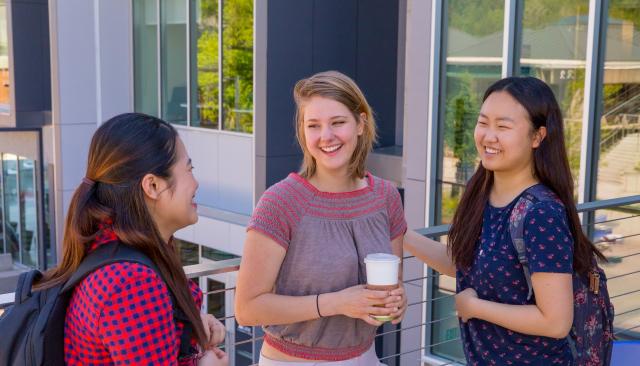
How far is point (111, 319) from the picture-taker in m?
1.60

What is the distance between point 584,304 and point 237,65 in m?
11.4

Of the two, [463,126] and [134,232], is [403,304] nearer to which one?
[134,232]

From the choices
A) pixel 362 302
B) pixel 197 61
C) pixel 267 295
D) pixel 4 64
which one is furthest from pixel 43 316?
pixel 4 64

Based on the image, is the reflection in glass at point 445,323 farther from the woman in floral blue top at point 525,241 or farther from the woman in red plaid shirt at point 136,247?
the woman in red plaid shirt at point 136,247

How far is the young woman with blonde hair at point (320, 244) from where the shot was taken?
7.46 ft

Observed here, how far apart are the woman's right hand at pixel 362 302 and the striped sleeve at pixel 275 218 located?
234 millimetres

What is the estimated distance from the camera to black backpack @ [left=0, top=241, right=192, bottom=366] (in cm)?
161

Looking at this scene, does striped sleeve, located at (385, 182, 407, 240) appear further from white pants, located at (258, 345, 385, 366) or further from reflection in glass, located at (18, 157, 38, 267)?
reflection in glass, located at (18, 157, 38, 267)

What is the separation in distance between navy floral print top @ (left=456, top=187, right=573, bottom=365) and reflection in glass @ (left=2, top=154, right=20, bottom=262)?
2050 cm

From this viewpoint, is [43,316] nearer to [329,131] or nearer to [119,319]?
[119,319]

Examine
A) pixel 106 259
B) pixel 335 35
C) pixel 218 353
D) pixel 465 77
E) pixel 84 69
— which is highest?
pixel 335 35

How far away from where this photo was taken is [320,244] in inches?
92.1

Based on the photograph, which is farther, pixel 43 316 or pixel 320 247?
pixel 320 247

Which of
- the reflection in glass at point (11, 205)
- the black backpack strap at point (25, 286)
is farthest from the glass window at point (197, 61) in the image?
the black backpack strap at point (25, 286)
